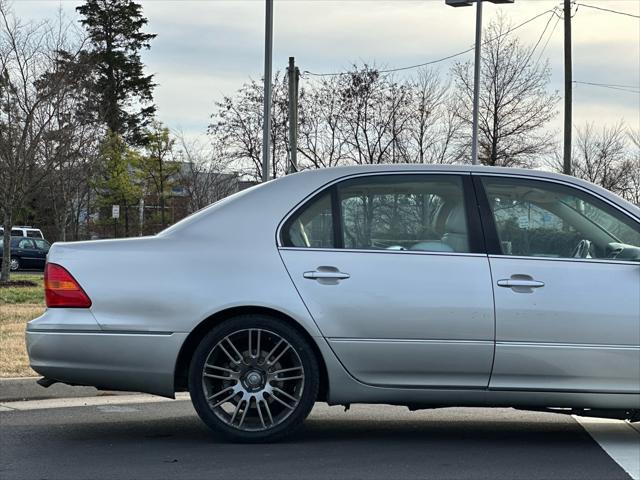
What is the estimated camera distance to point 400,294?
5480mm

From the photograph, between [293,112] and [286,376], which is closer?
[286,376]

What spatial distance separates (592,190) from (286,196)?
180 cm

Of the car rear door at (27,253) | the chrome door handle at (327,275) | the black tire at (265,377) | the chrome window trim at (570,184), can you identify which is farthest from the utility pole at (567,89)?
the black tire at (265,377)

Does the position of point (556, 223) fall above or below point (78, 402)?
above

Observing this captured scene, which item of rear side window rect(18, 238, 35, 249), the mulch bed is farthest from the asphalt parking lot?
rear side window rect(18, 238, 35, 249)

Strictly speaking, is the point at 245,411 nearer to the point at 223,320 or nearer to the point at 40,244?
the point at 223,320

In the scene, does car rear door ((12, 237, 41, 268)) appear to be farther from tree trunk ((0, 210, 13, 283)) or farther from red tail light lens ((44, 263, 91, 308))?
red tail light lens ((44, 263, 91, 308))

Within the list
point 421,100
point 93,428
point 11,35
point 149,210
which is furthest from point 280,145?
point 93,428

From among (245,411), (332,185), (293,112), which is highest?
(293,112)

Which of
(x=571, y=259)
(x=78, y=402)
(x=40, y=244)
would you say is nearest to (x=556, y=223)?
(x=571, y=259)

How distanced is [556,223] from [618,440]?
1.36 metres

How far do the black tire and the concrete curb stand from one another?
→ 2299 mm

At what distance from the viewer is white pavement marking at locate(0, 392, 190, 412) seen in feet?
23.3

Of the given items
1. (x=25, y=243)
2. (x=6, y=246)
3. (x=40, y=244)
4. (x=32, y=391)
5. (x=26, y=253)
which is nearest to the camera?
(x=32, y=391)
